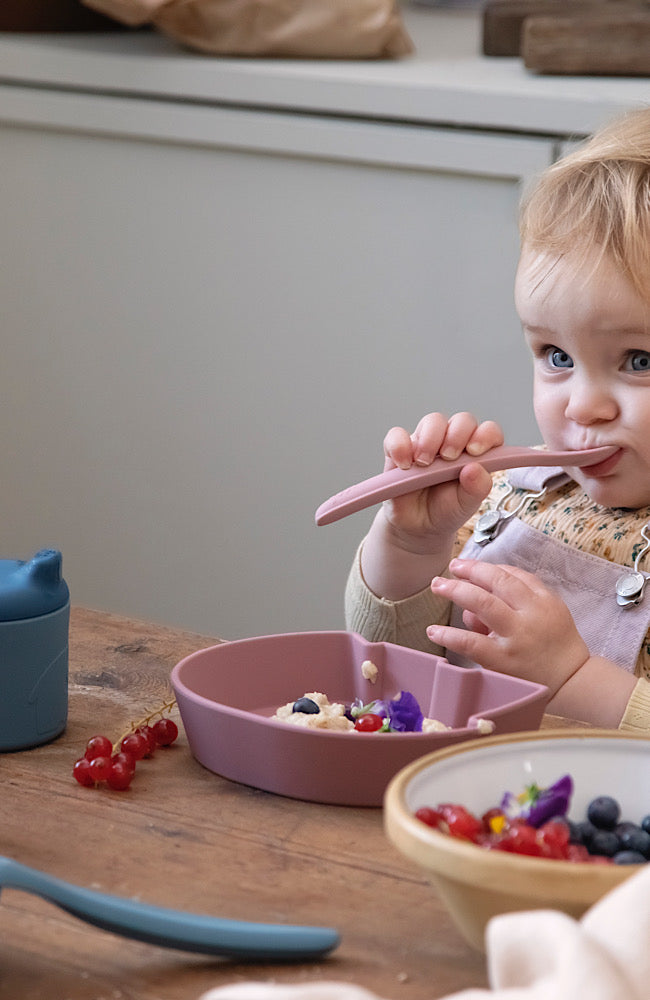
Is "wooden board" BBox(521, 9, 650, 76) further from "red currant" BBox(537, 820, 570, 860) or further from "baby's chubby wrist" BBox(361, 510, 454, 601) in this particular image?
"red currant" BBox(537, 820, 570, 860)

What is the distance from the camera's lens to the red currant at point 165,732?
0.91m

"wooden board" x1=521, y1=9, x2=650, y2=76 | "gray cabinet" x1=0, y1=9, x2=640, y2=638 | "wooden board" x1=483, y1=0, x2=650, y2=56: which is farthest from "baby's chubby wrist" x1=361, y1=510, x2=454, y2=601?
A: "wooden board" x1=483, y1=0, x2=650, y2=56

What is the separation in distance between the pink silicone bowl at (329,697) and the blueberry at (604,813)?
12 cm

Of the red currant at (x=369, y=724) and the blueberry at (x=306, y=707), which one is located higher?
the red currant at (x=369, y=724)

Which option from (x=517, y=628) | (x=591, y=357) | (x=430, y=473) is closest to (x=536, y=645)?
(x=517, y=628)

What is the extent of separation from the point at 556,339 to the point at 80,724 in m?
0.52

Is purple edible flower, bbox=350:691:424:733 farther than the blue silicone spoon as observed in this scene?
Yes

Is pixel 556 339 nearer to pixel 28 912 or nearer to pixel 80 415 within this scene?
pixel 28 912

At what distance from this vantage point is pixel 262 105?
2.14m

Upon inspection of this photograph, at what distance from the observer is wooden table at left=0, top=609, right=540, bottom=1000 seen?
64 cm

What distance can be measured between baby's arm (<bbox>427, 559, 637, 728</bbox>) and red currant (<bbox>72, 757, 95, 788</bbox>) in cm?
31

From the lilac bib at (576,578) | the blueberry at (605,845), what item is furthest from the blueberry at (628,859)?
the lilac bib at (576,578)

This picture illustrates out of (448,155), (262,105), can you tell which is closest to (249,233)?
(262,105)

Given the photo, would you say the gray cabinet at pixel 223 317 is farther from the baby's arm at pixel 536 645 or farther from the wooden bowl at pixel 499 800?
the wooden bowl at pixel 499 800
